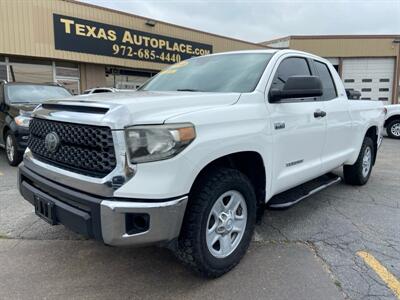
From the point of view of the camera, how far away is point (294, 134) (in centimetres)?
339

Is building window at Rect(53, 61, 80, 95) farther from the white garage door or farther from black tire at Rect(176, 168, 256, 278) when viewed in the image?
the white garage door

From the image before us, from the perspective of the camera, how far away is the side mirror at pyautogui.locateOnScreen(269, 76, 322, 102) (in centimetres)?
307

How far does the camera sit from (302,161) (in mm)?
3629

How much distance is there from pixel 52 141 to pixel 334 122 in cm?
320

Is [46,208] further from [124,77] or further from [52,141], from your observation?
[124,77]

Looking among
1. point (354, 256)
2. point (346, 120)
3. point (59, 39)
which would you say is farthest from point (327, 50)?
point (354, 256)

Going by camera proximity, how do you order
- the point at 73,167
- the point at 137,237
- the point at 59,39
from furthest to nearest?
1. the point at 59,39
2. the point at 73,167
3. the point at 137,237

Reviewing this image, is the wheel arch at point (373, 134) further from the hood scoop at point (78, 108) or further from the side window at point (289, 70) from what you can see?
the hood scoop at point (78, 108)

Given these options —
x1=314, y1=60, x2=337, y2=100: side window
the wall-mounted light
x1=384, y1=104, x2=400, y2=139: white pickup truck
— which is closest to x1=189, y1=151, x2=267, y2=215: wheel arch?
x1=314, y1=60, x2=337, y2=100: side window

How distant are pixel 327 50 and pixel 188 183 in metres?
25.3

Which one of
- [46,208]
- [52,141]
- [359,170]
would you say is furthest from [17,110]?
[359,170]

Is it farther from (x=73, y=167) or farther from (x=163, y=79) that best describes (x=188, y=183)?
(x=163, y=79)

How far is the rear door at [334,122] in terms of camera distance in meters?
4.12

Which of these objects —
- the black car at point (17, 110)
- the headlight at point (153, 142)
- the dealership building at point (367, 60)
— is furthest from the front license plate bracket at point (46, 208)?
the dealership building at point (367, 60)
